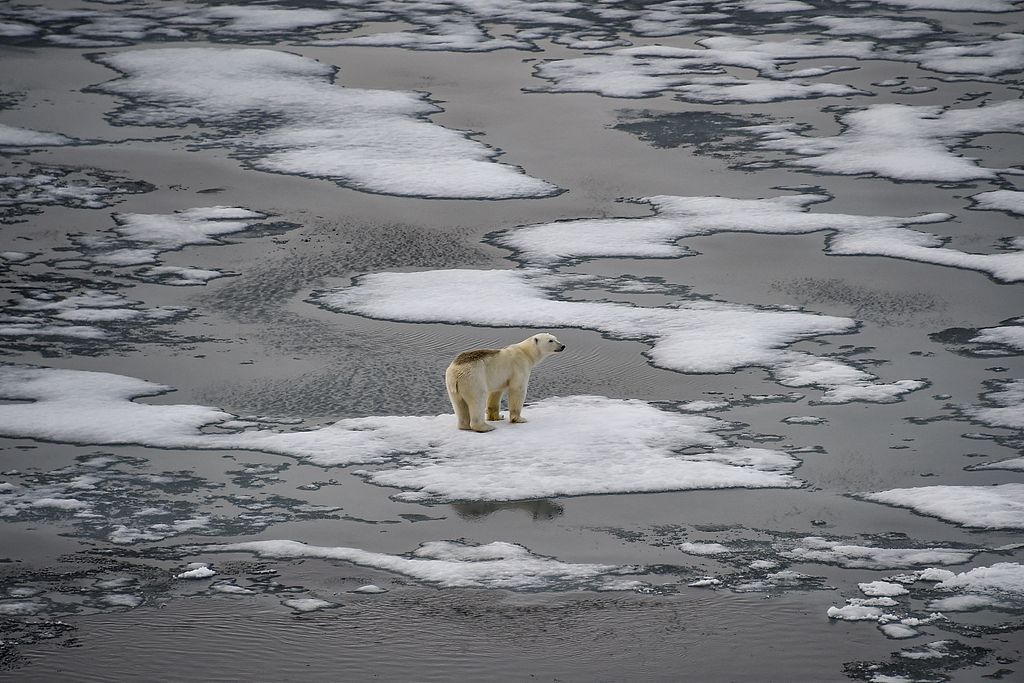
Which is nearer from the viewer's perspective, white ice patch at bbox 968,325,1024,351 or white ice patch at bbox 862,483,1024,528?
white ice patch at bbox 862,483,1024,528

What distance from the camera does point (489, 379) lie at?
7.86 m

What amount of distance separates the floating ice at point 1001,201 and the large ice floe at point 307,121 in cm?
400

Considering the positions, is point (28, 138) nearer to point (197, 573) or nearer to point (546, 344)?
point (546, 344)

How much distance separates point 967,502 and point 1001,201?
20.7 ft

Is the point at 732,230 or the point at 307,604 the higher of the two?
the point at 732,230

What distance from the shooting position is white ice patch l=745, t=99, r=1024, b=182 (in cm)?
1334

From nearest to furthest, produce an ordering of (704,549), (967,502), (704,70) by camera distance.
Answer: (704,549) < (967,502) < (704,70)

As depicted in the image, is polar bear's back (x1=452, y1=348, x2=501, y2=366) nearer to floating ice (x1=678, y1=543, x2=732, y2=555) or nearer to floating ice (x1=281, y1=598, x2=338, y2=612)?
floating ice (x1=678, y1=543, x2=732, y2=555)

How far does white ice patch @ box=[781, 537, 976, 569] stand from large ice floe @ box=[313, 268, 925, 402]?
6.86 feet

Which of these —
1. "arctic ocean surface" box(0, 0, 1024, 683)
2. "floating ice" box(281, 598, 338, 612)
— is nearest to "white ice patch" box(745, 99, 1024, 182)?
"arctic ocean surface" box(0, 0, 1024, 683)

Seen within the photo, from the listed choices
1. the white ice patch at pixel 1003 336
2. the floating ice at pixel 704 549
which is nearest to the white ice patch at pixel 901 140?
the white ice patch at pixel 1003 336

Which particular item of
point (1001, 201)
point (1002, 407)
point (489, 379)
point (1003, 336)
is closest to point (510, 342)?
point (489, 379)

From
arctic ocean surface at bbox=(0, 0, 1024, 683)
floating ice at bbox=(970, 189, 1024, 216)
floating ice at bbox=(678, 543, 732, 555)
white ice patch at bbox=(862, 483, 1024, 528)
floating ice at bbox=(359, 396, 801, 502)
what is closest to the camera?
arctic ocean surface at bbox=(0, 0, 1024, 683)

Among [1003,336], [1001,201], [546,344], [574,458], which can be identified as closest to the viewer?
[574,458]
